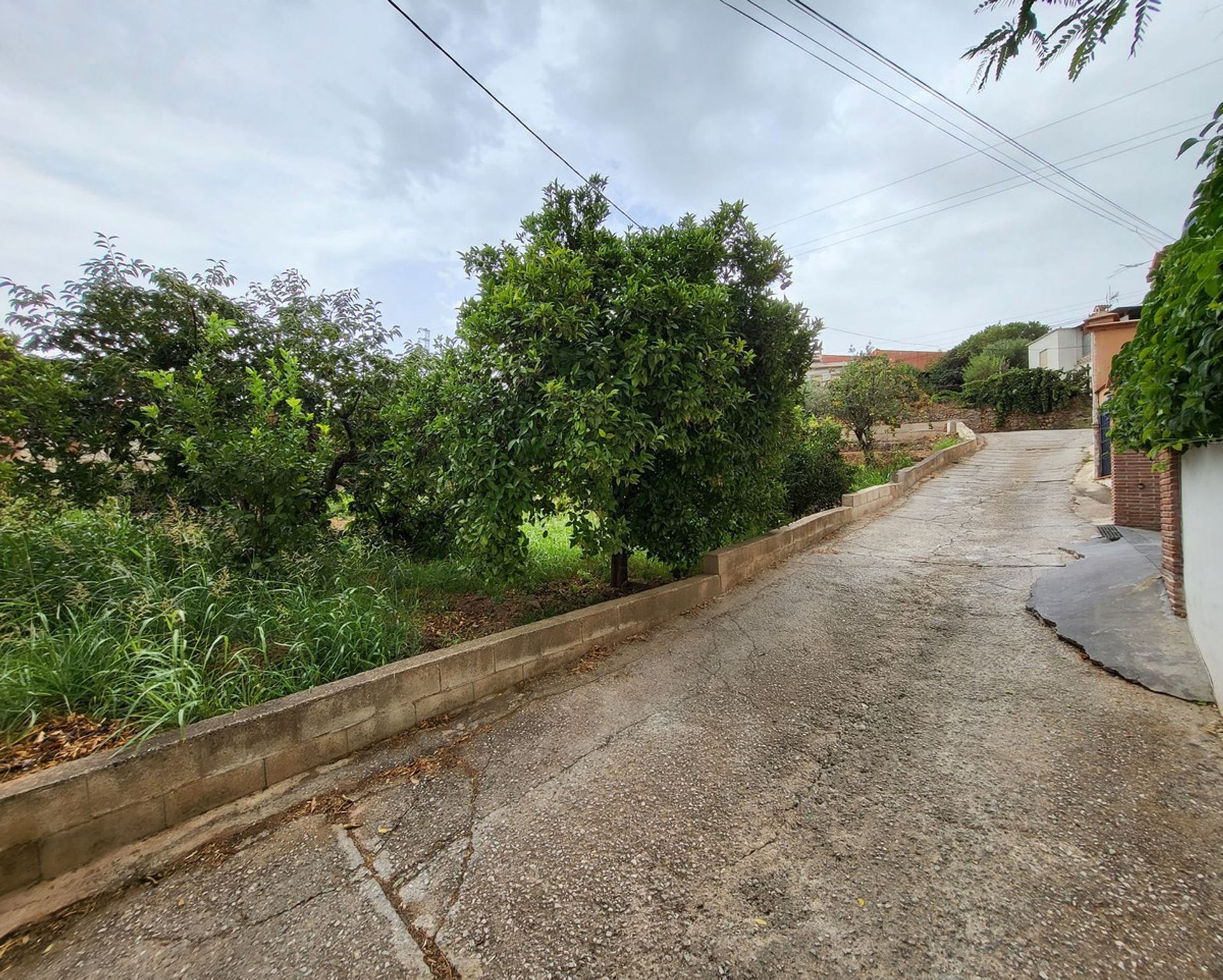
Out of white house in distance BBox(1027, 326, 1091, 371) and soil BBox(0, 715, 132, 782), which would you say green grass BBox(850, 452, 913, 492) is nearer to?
soil BBox(0, 715, 132, 782)

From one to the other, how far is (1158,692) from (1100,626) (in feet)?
3.20

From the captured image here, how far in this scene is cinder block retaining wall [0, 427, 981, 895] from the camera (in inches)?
74.2

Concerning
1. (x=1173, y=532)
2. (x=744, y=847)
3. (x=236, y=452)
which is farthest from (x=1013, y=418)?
(x=236, y=452)

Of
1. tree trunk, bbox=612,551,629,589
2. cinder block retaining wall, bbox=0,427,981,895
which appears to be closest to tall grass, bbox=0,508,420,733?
cinder block retaining wall, bbox=0,427,981,895

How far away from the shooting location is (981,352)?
38062 millimetres

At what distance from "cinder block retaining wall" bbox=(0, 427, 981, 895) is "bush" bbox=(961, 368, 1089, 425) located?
87.4ft

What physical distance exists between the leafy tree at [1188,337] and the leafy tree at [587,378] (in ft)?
7.73

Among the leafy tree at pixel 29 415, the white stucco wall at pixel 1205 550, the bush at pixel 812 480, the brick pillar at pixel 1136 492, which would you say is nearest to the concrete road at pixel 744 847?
the white stucco wall at pixel 1205 550

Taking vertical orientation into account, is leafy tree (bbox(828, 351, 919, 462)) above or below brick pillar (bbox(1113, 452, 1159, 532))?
above

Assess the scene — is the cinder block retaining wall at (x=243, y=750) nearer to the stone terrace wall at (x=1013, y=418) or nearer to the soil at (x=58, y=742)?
the soil at (x=58, y=742)

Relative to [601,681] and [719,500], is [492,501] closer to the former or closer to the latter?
[601,681]

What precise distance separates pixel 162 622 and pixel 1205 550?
5.94m

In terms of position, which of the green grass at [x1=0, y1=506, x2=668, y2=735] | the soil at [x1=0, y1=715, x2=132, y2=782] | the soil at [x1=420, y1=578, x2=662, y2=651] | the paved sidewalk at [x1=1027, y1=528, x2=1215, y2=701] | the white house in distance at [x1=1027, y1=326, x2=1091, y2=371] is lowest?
the paved sidewalk at [x1=1027, y1=528, x2=1215, y2=701]

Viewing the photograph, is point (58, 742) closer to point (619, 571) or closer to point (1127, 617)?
point (619, 571)
